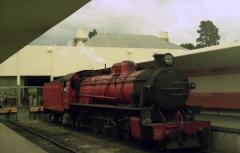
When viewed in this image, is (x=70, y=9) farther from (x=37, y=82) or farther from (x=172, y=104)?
(x=37, y=82)

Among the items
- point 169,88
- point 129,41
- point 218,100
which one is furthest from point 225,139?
point 129,41

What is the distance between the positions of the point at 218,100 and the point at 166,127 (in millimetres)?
6767

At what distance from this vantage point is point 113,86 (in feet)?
60.1

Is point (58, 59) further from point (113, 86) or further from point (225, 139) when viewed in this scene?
point (225, 139)

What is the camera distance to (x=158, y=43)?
207 feet

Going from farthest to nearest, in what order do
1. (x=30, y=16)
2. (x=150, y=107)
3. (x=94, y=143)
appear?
(x=94, y=143) → (x=150, y=107) → (x=30, y=16)

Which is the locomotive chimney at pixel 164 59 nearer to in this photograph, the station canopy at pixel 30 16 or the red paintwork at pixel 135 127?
the red paintwork at pixel 135 127

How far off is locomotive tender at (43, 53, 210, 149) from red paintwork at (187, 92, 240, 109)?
3.77 m

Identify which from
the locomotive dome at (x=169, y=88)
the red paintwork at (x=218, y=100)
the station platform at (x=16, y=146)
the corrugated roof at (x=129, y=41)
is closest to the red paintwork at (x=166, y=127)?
the locomotive dome at (x=169, y=88)

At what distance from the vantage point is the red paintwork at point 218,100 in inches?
759

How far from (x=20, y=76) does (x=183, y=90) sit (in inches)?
1043

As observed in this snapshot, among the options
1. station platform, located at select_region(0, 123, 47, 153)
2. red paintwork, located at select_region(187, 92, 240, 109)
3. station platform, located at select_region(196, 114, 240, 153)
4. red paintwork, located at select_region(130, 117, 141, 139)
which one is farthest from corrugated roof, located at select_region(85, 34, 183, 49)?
station platform, located at select_region(196, 114, 240, 153)

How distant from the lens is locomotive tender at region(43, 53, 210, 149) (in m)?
14.5

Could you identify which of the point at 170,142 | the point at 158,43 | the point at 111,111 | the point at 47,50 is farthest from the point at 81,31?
the point at 170,142
